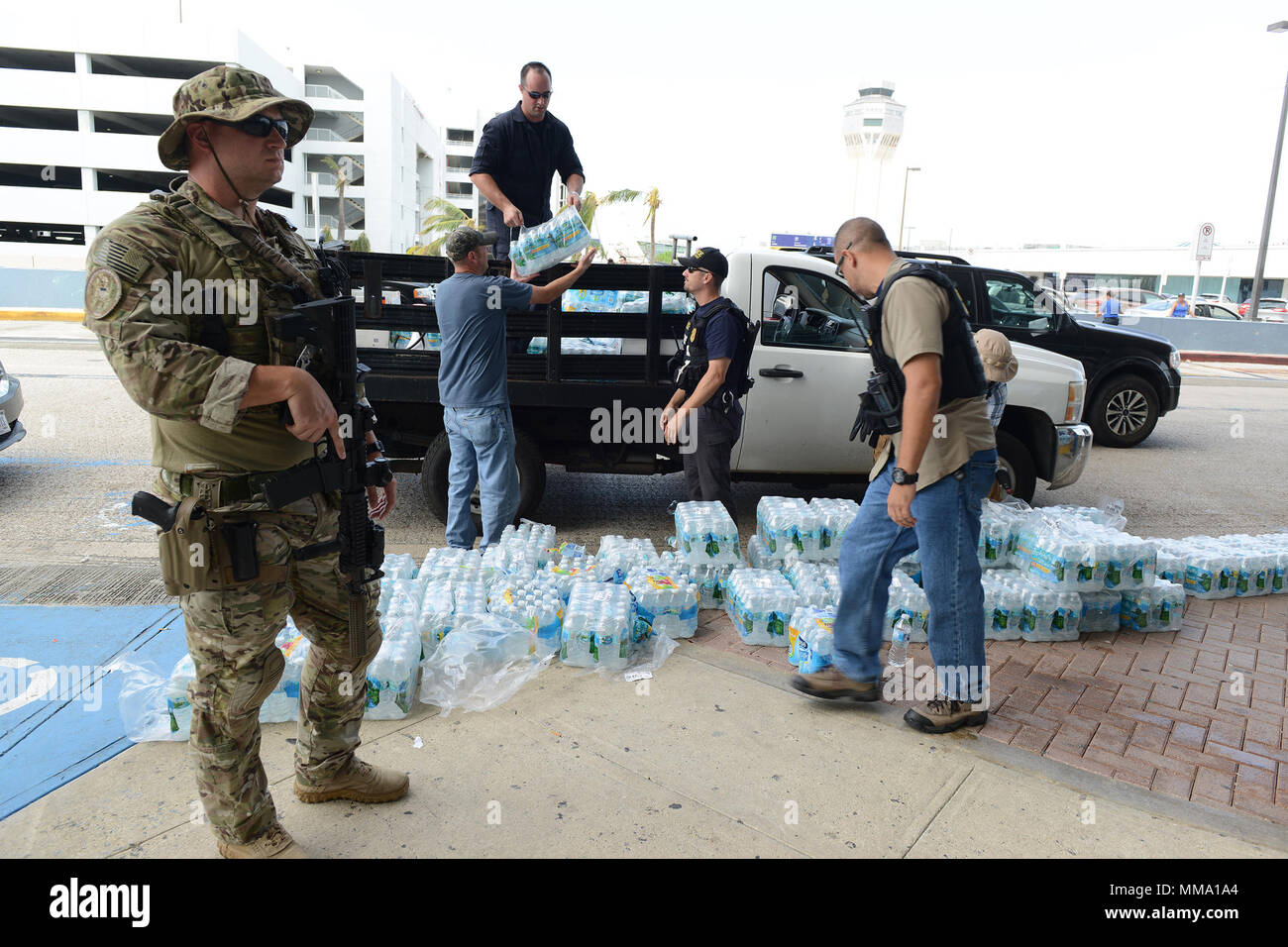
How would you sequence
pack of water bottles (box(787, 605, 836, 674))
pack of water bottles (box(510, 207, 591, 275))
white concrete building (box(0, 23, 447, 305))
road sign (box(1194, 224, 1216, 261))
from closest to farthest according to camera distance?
pack of water bottles (box(787, 605, 836, 674)) < pack of water bottles (box(510, 207, 591, 275)) < road sign (box(1194, 224, 1216, 261)) < white concrete building (box(0, 23, 447, 305))

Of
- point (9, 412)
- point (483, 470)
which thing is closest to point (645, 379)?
point (483, 470)

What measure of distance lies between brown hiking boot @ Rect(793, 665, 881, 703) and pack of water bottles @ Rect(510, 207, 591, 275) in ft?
9.11

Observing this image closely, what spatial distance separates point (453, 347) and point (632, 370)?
1340 millimetres

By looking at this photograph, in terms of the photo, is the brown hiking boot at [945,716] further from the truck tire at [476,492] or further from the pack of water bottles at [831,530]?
the truck tire at [476,492]

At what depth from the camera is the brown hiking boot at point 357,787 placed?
282 cm

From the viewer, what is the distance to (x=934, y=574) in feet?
11.1

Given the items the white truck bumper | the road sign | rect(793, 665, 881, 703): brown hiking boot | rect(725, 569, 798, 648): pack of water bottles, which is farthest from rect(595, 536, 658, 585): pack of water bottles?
the road sign

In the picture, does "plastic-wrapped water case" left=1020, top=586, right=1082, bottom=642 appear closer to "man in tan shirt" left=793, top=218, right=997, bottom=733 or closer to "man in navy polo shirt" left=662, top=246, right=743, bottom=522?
"man in tan shirt" left=793, top=218, right=997, bottom=733

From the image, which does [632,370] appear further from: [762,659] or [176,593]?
[176,593]

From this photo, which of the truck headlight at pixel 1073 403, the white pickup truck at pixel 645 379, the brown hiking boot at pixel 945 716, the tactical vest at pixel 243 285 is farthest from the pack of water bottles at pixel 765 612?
the truck headlight at pixel 1073 403

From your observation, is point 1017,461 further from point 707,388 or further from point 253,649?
point 253,649

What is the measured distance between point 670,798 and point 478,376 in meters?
2.83

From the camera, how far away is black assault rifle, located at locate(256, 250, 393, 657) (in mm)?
2352
